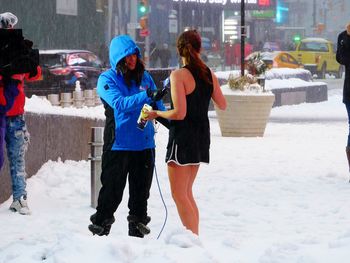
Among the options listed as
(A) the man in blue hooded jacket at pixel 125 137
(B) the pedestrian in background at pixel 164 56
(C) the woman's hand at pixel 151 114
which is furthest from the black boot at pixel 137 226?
(B) the pedestrian in background at pixel 164 56

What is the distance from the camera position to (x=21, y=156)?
923 centimetres

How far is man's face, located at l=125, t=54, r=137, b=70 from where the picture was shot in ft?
23.0

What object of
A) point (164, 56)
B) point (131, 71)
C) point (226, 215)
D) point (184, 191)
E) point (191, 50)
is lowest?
point (164, 56)

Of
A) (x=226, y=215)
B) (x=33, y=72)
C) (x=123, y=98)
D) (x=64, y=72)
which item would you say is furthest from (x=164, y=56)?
(x=123, y=98)

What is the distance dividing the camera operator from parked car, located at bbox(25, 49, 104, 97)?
19120 millimetres

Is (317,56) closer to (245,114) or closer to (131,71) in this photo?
(245,114)

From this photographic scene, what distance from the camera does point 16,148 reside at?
9.16 metres

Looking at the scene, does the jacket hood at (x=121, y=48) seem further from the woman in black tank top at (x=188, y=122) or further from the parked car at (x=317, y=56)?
the parked car at (x=317, y=56)

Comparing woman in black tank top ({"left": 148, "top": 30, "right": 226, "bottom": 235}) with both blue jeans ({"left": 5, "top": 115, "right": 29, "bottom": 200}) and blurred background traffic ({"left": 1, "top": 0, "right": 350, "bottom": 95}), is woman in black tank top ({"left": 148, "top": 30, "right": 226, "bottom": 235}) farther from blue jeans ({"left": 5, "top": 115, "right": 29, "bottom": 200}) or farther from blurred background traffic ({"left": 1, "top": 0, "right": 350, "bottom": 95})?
blurred background traffic ({"left": 1, "top": 0, "right": 350, "bottom": 95})

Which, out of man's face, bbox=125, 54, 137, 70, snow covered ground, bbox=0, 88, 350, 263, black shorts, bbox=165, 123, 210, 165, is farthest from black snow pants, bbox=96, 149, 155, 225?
man's face, bbox=125, 54, 137, 70

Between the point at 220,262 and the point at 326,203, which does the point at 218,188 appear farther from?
the point at 220,262

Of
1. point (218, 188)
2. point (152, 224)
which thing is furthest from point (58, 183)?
point (152, 224)

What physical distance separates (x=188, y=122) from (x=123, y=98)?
1.58 ft

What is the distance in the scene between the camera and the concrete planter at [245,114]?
17250 millimetres
